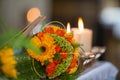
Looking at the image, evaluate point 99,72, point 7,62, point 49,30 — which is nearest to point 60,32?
point 49,30

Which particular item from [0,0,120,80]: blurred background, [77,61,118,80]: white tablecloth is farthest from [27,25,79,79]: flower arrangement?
[0,0,120,80]: blurred background

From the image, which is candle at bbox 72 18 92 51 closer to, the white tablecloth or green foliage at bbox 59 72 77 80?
the white tablecloth

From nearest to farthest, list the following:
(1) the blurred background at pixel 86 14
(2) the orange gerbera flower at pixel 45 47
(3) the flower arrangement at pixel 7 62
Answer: (3) the flower arrangement at pixel 7 62
(2) the orange gerbera flower at pixel 45 47
(1) the blurred background at pixel 86 14

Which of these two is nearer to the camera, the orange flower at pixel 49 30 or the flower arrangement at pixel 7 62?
the flower arrangement at pixel 7 62

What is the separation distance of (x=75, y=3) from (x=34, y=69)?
404 cm

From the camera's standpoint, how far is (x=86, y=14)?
14.5 ft

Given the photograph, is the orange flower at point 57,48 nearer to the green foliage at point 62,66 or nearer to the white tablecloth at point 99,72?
the green foliage at point 62,66

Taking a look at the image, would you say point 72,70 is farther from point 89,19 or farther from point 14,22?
point 89,19

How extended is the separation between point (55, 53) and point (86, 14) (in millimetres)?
3792

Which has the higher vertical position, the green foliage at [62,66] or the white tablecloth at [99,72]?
the green foliage at [62,66]

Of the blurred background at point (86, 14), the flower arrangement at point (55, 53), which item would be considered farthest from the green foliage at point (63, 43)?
the blurred background at point (86, 14)

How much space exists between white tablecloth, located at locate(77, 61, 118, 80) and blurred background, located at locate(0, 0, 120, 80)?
1.72 meters

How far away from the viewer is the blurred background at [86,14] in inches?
133

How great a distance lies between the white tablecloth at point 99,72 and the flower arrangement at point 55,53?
25 cm
